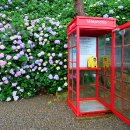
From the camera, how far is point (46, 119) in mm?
3990

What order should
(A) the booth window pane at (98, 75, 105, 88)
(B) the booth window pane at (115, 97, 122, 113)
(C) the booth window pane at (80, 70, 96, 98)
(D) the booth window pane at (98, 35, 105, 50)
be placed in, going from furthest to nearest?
1. (C) the booth window pane at (80, 70, 96, 98)
2. (A) the booth window pane at (98, 75, 105, 88)
3. (D) the booth window pane at (98, 35, 105, 50)
4. (B) the booth window pane at (115, 97, 122, 113)

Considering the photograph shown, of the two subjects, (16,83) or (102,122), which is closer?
(102,122)

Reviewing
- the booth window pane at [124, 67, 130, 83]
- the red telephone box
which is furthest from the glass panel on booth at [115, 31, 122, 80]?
the booth window pane at [124, 67, 130, 83]

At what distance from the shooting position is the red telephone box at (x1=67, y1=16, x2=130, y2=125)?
11.8 ft

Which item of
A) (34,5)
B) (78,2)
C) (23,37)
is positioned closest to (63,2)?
(34,5)

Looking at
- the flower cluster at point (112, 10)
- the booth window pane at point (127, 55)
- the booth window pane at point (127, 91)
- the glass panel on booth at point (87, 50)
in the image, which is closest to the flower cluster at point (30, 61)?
the glass panel on booth at point (87, 50)

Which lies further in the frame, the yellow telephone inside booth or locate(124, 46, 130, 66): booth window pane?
the yellow telephone inside booth

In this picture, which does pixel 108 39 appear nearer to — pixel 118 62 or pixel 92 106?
pixel 118 62

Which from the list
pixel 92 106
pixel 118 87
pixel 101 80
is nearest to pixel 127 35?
pixel 118 87

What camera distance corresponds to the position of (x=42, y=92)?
5672mm

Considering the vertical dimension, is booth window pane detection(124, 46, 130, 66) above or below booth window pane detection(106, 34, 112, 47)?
below

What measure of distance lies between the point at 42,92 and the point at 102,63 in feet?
6.34

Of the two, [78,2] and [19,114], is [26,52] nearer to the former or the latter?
[19,114]

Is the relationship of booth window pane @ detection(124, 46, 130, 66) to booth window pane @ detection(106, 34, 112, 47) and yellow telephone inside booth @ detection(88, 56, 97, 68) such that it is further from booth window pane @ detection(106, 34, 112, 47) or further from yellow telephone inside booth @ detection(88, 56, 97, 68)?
yellow telephone inside booth @ detection(88, 56, 97, 68)
